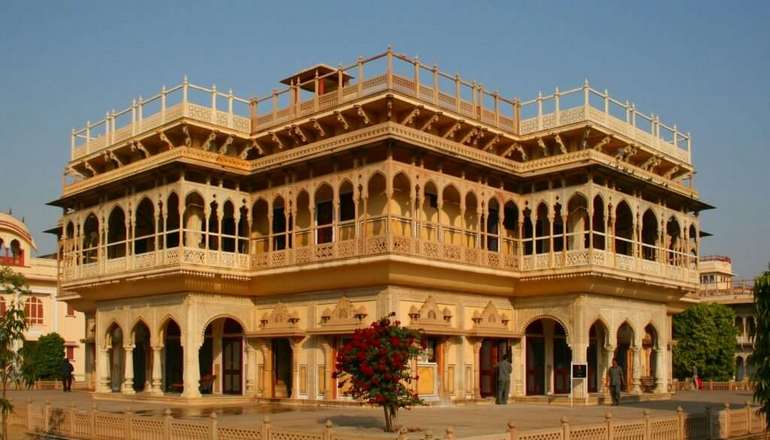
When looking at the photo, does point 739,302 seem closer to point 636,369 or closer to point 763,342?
point 636,369

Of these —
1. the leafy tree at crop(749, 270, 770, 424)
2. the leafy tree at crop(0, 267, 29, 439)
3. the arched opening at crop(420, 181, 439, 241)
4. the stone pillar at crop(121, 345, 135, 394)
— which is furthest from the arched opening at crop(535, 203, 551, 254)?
the leafy tree at crop(0, 267, 29, 439)

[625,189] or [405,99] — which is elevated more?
[405,99]

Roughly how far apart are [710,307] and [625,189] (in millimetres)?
25091

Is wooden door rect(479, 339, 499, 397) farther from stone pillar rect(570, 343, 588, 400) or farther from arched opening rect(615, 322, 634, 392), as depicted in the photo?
arched opening rect(615, 322, 634, 392)

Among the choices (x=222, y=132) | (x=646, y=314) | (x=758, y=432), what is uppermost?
(x=222, y=132)

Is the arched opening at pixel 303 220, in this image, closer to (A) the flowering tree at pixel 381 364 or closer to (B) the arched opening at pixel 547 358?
(B) the arched opening at pixel 547 358

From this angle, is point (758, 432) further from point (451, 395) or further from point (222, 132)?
point (222, 132)

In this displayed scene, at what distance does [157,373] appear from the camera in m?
30.9

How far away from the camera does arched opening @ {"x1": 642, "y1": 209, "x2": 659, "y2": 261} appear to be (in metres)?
34.1

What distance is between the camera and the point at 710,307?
53.1 meters

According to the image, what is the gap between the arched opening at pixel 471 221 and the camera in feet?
98.4

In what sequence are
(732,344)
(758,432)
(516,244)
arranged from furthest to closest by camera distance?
(732,344), (516,244), (758,432)

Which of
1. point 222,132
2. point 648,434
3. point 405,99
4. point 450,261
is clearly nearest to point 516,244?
point 450,261

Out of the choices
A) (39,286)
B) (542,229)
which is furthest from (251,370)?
(39,286)
